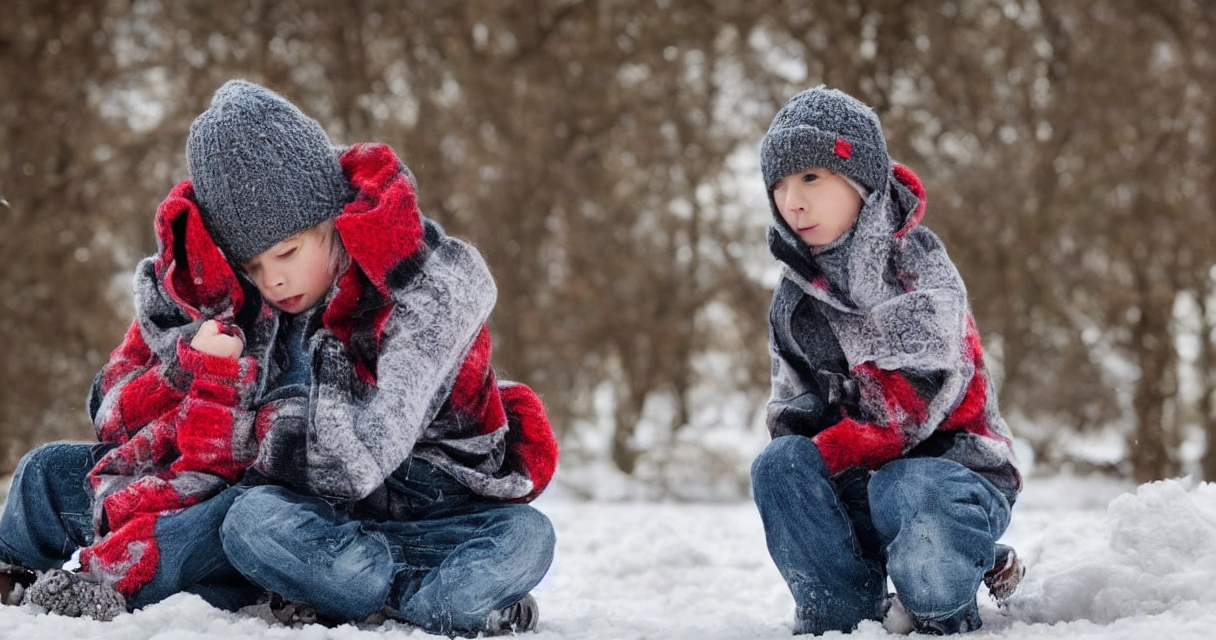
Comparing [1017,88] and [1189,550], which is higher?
[1017,88]

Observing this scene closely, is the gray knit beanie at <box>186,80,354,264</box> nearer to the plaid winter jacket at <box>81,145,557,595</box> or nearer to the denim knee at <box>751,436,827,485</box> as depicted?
the plaid winter jacket at <box>81,145,557,595</box>

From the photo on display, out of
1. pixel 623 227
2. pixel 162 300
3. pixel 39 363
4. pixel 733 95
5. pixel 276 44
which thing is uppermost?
pixel 733 95

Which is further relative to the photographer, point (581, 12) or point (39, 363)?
point (581, 12)

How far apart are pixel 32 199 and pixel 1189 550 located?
4.20 metres

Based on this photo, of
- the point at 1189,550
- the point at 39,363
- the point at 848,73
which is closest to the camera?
the point at 1189,550

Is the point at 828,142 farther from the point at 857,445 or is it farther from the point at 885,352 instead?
the point at 857,445

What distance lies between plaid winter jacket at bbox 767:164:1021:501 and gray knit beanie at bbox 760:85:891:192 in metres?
0.05

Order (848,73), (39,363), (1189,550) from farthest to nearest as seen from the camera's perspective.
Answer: (848,73) → (39,363) → (1189,550)

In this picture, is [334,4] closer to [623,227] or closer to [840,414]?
[623,227]

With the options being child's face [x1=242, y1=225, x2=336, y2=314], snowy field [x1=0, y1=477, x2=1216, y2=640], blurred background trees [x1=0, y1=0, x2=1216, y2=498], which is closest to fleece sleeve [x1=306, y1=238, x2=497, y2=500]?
child's face [x1=242, y1=225, x2=336, y2=314]

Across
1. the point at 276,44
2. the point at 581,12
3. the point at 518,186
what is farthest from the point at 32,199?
the point at 581,12

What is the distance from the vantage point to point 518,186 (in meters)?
5.14

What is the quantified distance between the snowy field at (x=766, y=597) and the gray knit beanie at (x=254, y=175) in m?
0.57

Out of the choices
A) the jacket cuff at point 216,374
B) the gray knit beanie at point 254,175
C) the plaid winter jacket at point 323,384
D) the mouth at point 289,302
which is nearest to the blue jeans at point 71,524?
the plaid winter jacket at point 323,384
